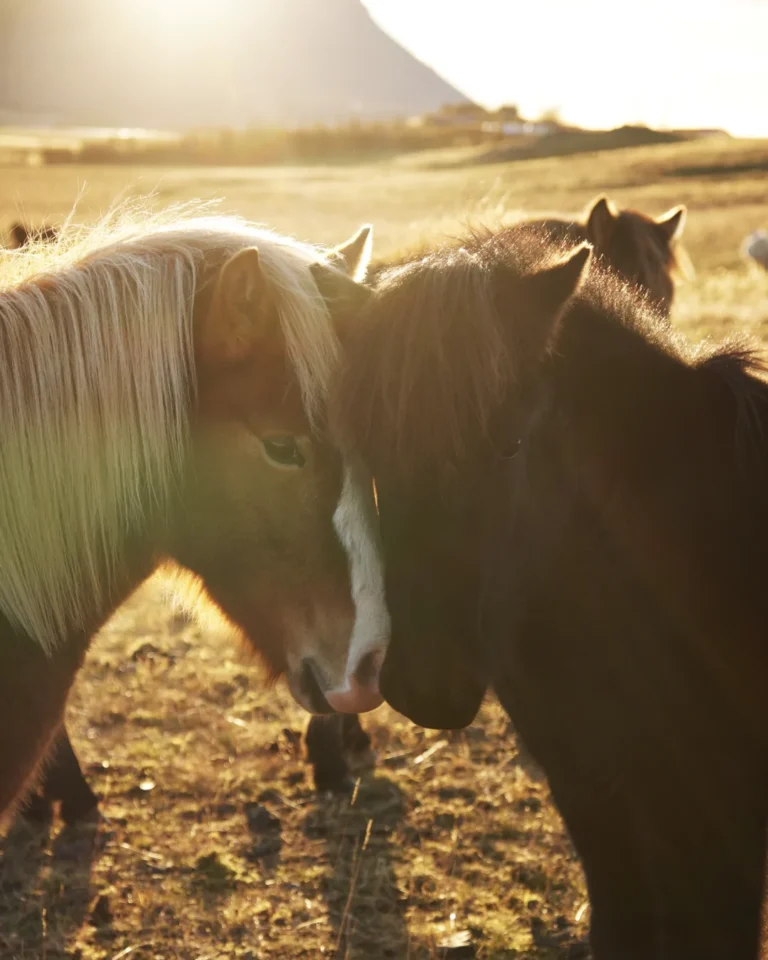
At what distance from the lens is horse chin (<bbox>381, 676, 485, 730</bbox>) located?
223cm

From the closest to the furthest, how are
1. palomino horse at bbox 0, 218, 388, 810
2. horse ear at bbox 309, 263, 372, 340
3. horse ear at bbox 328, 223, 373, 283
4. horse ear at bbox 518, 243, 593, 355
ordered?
horse ear at bbox 518, 243, 593, 355 → palomino horse at bbox 0, 218, 388, 810 → horse ear at bbox 309, 263, 372, 340 → horse ear at bbox 328, 223, 373, 283

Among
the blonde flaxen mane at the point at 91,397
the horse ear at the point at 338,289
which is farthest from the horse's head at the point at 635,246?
the blonde flaxen mane at the point at 91,397

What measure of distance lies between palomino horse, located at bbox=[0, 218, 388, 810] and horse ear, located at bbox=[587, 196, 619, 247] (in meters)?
3.02

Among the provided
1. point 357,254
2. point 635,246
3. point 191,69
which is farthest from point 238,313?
point 191,69

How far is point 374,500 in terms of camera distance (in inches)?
96.2

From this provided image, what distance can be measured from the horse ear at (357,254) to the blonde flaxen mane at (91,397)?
1.57 feet

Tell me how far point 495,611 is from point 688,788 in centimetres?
70

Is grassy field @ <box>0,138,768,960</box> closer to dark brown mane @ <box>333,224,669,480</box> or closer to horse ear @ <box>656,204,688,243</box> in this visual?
dark brown mane @ <box>333,224,669,480</box>

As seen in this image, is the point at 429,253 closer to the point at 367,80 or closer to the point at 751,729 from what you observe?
the point at 751,729

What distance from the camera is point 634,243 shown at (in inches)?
209

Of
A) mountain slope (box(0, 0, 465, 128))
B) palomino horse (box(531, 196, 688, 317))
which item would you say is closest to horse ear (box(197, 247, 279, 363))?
palomino horse (box(531, 196, 688, 317))

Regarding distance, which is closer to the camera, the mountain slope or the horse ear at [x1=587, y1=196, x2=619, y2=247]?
the horse ear at [x1=587, y1=196, x2=619, y2=247]

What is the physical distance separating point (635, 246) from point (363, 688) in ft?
12.7

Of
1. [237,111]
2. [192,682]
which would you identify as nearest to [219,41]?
[237,111]
